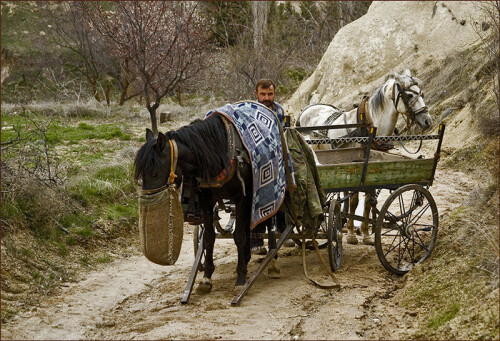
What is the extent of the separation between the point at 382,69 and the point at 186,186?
41.2 feet

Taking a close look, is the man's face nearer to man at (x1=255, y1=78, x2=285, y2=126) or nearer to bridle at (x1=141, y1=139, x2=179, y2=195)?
man at (x1=255, y1=78, x2=285, y2=126)

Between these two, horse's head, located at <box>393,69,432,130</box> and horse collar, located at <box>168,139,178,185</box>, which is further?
horse's head, located at <box>393,69,432,130</box>

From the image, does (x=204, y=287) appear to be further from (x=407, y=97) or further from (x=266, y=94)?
(x=407, y=97)

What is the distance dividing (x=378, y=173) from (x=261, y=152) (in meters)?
1.76

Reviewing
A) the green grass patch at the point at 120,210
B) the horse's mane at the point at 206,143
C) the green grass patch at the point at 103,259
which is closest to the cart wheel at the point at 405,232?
the horse's mane at the point at 206,143

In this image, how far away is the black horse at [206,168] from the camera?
4.76 meters

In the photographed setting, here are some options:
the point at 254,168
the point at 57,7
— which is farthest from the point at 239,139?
the point at 57,7

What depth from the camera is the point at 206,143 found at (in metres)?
5.13

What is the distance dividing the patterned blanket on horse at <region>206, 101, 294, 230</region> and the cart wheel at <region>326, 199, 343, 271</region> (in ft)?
2.31

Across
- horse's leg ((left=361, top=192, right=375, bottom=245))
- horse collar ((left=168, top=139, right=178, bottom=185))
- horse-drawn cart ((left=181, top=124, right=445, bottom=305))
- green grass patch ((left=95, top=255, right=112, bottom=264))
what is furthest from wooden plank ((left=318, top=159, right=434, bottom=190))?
green grass patch ((left=95, top=255, right=112, bottom=264))

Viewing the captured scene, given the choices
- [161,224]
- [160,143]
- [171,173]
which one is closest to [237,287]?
[161,224]

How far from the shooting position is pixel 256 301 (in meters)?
5.39

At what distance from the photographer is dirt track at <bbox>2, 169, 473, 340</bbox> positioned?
4.70 m

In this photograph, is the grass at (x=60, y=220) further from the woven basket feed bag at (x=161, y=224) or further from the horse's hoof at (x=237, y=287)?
the horse's hoof at (x=237, y=287)
